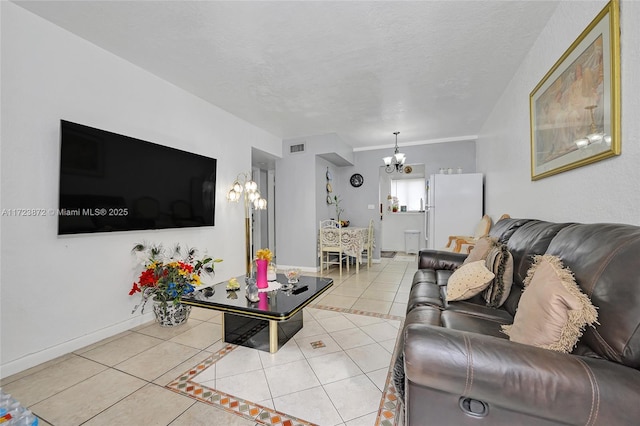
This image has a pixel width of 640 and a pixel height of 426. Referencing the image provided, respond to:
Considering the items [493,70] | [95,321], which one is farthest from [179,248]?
[493,70]

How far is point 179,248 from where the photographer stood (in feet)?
9.80

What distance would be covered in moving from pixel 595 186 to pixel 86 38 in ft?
→ 12.5

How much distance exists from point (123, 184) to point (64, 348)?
1.38 meters

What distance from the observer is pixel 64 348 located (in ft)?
6.70

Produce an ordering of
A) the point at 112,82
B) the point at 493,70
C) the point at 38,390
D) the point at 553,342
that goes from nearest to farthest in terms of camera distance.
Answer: the point at 553,342 → the point at 38,390 → the point at 112,82 → the point at 493,70

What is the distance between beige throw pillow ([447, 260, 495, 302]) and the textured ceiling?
1894mm

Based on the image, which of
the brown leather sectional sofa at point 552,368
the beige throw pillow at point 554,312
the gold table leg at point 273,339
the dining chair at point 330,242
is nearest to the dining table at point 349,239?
the dining chair at point 330,242

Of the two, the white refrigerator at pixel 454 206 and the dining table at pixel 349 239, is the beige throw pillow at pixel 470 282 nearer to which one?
the white refrigerator at pixel 454 206

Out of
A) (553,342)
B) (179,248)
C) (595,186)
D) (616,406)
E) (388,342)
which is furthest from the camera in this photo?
(179,248)

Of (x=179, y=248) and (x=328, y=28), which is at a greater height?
(x=328, y=28)

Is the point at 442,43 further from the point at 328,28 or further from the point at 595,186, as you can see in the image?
the point at 595,186

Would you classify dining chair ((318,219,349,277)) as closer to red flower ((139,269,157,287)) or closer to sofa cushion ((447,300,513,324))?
red flower ((139,269,157,287))

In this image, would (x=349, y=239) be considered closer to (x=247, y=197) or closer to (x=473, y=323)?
(x=247, y=197)

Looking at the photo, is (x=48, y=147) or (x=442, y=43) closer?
(x=48, y=147)
